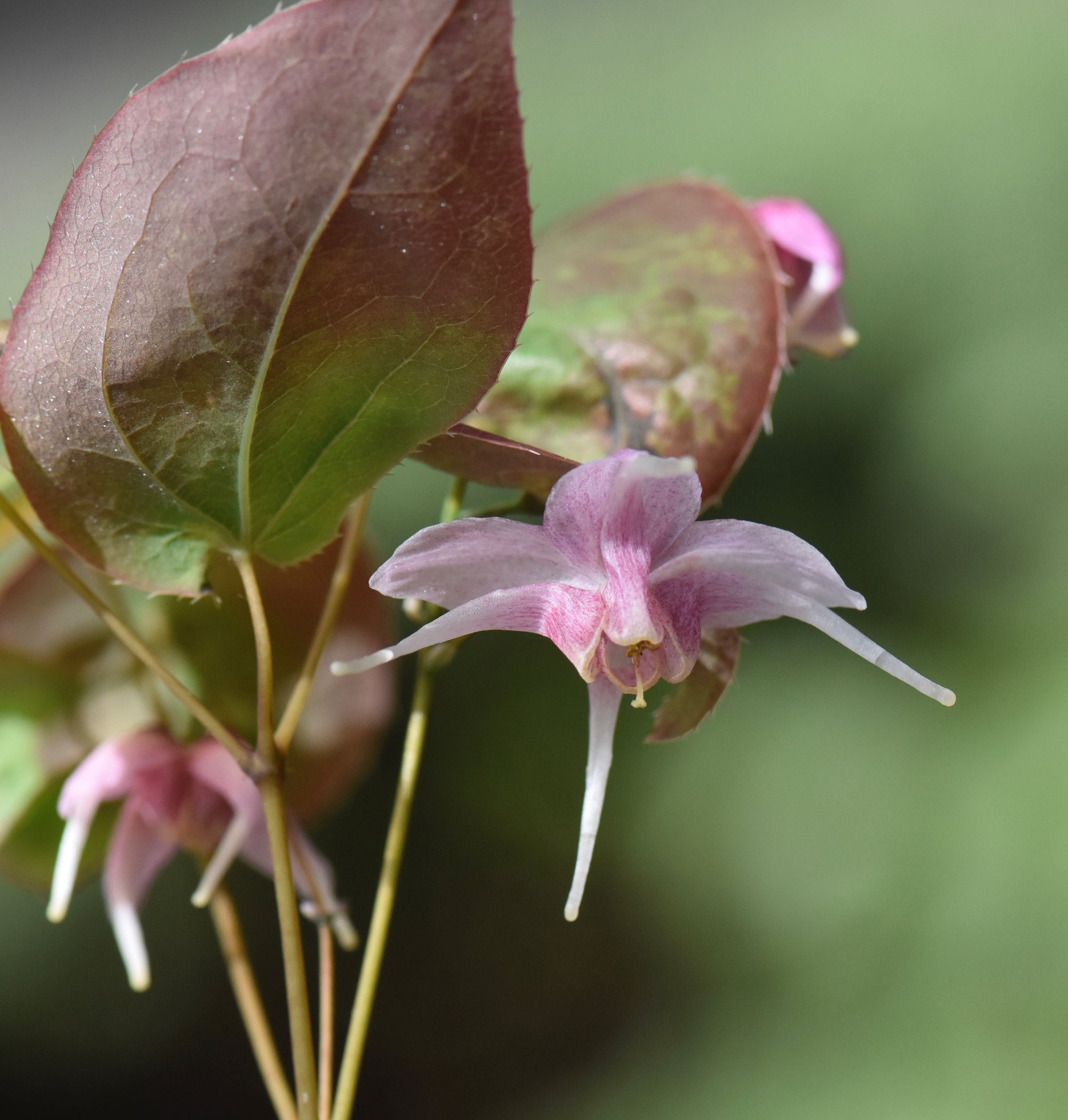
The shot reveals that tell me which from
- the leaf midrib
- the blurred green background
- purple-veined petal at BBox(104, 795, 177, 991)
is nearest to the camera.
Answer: the leaf midrib

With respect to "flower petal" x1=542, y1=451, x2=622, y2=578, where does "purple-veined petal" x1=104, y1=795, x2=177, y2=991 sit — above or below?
below

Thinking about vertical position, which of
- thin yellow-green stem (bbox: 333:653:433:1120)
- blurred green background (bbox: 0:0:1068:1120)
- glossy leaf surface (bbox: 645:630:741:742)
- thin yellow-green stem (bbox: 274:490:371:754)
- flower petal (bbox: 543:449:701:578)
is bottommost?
blurred green background (bbox: 0:0:1068:1120)

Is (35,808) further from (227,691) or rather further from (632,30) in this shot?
(632,30)

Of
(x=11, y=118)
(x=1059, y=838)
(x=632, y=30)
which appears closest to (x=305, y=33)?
(x=1059, y=838)

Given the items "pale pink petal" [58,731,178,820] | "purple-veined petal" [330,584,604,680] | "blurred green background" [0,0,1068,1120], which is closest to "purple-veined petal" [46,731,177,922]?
"pale pink petal" [58,731,178,820]

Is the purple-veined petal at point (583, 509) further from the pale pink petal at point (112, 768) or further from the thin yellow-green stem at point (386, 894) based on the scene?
the pale pink petal at point (112, 768)

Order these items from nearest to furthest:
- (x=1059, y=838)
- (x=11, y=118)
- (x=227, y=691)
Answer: (x=227, y=691) < (x=1059, y=838) < (x=11, y=118)

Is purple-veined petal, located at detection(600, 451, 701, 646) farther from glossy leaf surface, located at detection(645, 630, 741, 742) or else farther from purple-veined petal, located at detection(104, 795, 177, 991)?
purple-veined petal, located at detection(104, 795, 177, 991)
